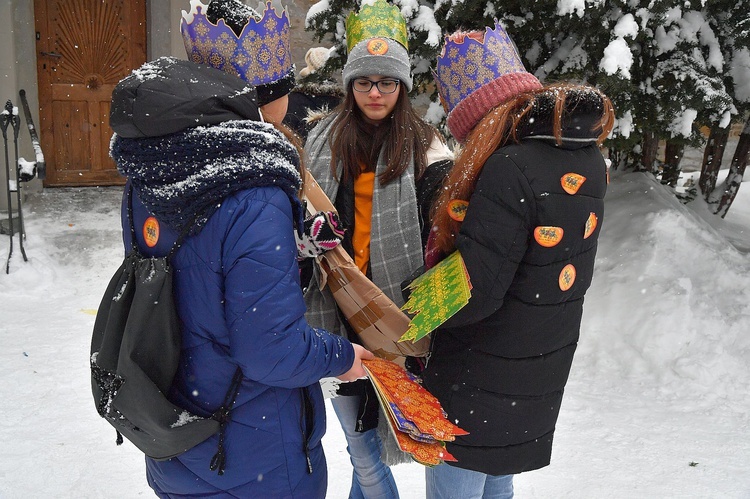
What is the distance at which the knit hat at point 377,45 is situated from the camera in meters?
2.49

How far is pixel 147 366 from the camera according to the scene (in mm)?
1602

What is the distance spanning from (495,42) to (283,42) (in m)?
0.67

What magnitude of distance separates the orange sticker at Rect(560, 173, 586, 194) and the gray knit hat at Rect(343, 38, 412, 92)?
0.90 m

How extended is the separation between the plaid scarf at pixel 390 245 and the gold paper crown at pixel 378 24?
1.68ft

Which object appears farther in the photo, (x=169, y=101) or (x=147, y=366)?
(x=147, y=366)

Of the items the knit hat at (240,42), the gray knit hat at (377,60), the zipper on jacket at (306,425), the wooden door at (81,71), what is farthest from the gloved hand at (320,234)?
the wooden door at (81,71)

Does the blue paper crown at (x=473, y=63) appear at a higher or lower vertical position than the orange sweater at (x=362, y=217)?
higher

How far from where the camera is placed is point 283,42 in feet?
6.79

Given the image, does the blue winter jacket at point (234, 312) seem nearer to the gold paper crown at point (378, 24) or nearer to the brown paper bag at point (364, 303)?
the brown paper bag at point (364, 303)

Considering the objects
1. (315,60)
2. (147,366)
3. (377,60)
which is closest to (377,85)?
(377,60)

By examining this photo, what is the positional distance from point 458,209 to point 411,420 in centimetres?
63

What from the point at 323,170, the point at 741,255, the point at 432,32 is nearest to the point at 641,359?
the point at 741,255

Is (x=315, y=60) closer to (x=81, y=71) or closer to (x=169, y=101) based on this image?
(x=169, y=101)

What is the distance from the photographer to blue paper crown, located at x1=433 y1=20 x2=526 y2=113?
2.00 meters
